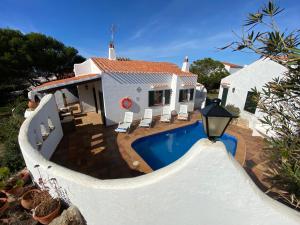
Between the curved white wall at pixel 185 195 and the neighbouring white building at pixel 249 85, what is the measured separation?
30.6 feet

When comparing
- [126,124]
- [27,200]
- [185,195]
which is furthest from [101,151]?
[185,195]

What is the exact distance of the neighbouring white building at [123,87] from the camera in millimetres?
11172

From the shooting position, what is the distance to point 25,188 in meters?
4.40

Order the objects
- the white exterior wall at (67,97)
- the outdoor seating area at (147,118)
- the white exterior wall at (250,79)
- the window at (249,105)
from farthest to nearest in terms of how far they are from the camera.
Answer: the white exterior wall at (67,97) < the window at (249,105) < the outdoor seating area at (147,118) < the white exterior wall at (250,79)

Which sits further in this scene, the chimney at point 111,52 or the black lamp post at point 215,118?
the chimney at point 111,52

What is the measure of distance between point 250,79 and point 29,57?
27271 mm

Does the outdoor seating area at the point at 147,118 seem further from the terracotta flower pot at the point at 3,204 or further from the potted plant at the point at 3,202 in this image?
the terracotta flower pot at the point at 3,204

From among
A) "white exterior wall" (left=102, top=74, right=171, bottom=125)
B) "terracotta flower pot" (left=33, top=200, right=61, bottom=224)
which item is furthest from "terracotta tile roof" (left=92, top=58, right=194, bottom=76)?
"terracotta flower pot" (left=33, top=200, right=61, bottom=224)

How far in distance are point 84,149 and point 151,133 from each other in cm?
493

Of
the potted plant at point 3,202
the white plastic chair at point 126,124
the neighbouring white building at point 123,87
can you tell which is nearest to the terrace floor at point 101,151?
the white plastic chair at point 126,124

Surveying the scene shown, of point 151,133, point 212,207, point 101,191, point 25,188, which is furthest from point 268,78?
point 25,188

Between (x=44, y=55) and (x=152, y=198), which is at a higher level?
(x=44, y=55)

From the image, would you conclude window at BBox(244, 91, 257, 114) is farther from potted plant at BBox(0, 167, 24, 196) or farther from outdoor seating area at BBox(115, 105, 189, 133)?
potted plant at BBox(0, 167, 24, 196)

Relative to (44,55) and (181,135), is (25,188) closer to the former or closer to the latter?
(181,135)
